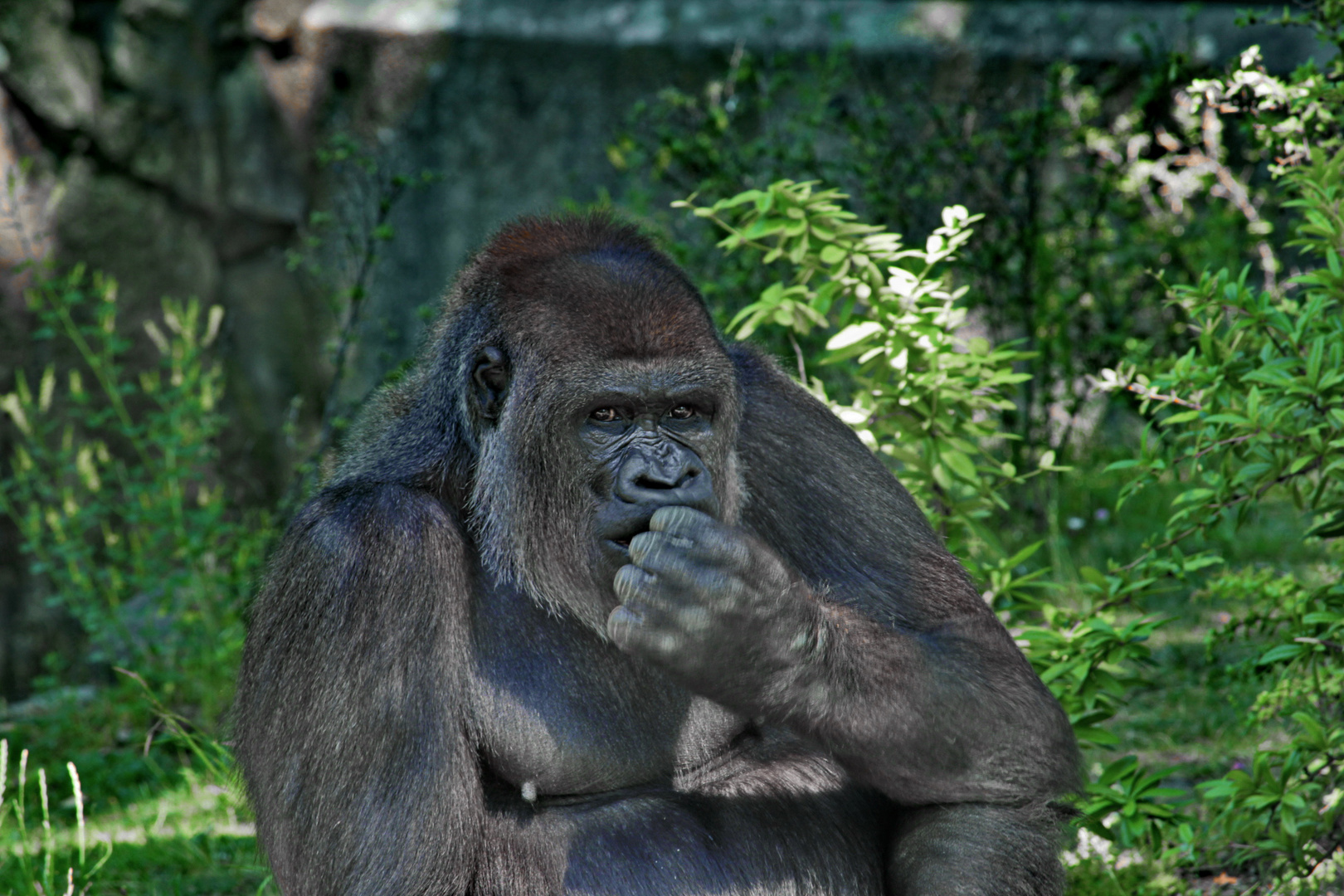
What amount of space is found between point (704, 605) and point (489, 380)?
754 millimetres

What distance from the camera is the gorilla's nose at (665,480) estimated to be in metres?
2.50

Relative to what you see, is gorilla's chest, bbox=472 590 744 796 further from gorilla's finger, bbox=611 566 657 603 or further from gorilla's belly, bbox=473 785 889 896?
gorilla's finger, bbox=611 566 657 603

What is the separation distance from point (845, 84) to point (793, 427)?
4804 mm

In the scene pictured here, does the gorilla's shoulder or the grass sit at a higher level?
the gorilla's shoulder

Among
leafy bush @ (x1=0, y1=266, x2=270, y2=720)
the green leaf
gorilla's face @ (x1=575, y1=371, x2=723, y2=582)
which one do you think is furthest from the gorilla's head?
leafy bush @ (x1=0, y1=266, x2=270, y2=720)

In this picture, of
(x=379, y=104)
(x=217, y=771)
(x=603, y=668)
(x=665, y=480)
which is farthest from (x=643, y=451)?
(x=379, y=104)

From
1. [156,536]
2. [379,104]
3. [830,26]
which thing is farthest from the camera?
[379,104]

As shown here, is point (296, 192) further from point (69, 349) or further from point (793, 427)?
point (793, 427)

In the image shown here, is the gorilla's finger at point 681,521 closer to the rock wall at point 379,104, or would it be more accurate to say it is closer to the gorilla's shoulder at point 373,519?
the gorilla's shoulder at point 373,519

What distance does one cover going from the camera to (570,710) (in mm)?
2660

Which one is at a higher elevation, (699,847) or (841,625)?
(841,625)

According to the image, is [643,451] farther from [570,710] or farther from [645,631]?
[570,710]

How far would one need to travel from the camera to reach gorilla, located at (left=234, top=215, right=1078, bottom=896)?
2.46 metres

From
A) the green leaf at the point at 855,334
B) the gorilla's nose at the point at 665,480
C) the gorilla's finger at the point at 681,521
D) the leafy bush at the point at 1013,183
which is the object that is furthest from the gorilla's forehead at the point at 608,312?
the leafy bush at the point at 1013,183
